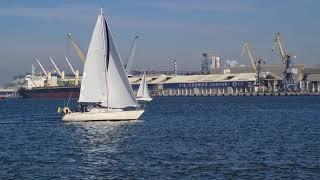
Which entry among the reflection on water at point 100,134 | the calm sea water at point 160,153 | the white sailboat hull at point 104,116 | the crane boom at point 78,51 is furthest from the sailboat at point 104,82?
the crane boom at point 78,51

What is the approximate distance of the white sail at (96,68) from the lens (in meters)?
58.0

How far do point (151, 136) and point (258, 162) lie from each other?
16.1m

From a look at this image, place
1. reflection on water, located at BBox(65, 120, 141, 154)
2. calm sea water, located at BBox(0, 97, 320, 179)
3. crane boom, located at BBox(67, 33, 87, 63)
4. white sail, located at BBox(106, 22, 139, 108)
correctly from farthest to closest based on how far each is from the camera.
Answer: crane boom, located at BBox(67, 33, 87, 63), white sail, located at BBox(106, 22, 139, 108), reflection on water, located at BBox(65, 120, 141, 154), calm sea water, located at BBox(0, 97, 320, 179)

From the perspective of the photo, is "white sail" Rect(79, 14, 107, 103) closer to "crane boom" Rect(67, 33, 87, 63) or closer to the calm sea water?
the calm sea water

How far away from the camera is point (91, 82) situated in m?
59.0

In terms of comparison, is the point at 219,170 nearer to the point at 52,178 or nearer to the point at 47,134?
the point at 52,178

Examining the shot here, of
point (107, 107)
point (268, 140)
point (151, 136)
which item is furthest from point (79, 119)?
point (268, 140)

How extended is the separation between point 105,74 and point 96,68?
1.02 m

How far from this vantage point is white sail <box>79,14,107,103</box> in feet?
190

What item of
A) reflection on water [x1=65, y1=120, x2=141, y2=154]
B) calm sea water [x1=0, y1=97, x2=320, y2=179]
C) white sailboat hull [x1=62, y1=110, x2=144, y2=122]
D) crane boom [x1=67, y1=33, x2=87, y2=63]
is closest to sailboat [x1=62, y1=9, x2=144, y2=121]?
white sailboat hull [x1=62, y1=110, x2=144, y2=122]

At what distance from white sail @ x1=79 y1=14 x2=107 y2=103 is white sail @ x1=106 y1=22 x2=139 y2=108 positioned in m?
0.62

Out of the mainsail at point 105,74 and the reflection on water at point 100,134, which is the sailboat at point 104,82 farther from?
the reflection on water at point 100,134

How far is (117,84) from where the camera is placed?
58500mm

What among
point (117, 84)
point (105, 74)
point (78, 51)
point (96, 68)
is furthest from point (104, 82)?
point (78, 51)
